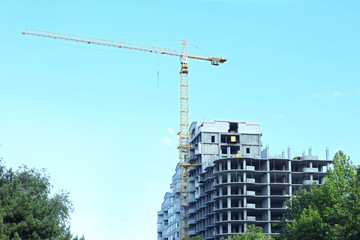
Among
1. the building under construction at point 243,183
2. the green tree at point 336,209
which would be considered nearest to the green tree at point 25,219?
the green tree at point 336,209

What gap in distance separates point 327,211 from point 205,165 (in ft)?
301

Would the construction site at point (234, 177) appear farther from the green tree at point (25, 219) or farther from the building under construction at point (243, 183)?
the green tree at point (25, 219)

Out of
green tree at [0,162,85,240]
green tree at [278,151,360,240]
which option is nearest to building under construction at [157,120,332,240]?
green tree at [278,151,360,240]

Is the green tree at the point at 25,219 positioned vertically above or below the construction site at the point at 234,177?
below

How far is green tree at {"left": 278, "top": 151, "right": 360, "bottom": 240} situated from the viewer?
67.1m

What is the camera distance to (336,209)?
69.8m

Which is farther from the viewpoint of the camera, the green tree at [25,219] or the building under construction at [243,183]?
the building under construction at [243,183]

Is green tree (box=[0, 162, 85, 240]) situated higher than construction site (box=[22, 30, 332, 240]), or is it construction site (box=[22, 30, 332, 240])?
construction site (box=[22, 30, 332, 240])

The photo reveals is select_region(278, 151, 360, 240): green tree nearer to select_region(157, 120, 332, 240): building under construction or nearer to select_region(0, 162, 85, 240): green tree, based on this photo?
select_region(0, 162, 85, 240): green tree

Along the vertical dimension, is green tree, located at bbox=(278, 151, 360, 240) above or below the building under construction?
below

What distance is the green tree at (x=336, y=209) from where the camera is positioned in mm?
67062

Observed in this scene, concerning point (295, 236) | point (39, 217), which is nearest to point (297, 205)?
point (295, 236)

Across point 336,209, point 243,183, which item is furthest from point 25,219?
point 243,183

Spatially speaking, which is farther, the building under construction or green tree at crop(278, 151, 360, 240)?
the building under construction
